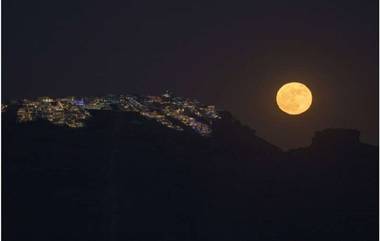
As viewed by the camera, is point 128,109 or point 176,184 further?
point 128,109

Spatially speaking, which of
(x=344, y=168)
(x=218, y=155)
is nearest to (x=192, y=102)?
(x=218, y=155)

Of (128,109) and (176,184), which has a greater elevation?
(128,109)

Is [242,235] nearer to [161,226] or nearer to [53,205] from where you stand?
[161,226]

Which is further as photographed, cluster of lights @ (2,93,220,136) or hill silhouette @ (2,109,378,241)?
cluster of lights @ (2,93,220,136)

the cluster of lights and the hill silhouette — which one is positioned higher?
the cluster of lights
